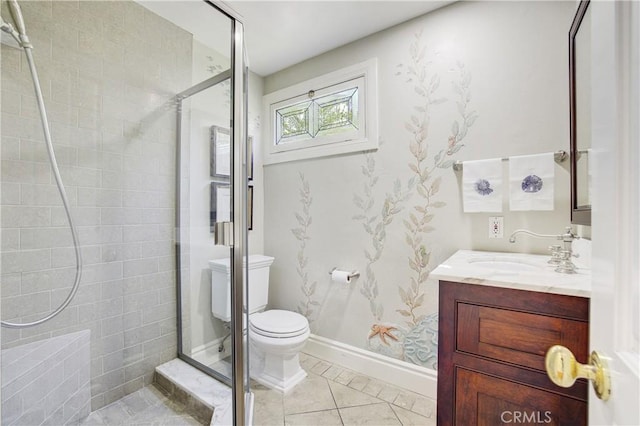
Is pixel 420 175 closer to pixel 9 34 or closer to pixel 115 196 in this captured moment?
pixel 115 196

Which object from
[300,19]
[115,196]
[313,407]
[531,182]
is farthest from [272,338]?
[300,19]

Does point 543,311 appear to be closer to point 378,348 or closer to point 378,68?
point 378,348

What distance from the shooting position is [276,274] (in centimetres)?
245

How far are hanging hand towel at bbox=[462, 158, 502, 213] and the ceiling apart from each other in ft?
3.32

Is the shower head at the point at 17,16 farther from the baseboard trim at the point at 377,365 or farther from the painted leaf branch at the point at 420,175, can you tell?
the baseboard trim at the point at 377,365

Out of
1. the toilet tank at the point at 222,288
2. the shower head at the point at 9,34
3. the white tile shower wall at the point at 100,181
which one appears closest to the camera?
the shower head at the point at 9,34

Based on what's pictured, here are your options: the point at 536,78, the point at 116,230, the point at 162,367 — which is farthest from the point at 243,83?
the point at 162,367

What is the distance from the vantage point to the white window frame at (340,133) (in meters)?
1.97

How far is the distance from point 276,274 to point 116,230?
1.25 metres

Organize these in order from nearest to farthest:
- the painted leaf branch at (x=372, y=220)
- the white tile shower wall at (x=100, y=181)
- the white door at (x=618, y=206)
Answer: the white door at (x=618, y=206) < the white tile shower wall at (x=100, y=181) < the painted leaf branch at (x=372, y=220)

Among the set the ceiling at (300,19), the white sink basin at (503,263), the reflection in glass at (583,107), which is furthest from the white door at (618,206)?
the ceiling at (300,19)

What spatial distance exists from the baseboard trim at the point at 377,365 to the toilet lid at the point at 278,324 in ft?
1.36

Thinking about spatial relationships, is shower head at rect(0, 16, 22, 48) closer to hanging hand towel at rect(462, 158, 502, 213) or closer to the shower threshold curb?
the shower threshold curb

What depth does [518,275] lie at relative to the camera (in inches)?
41.2
